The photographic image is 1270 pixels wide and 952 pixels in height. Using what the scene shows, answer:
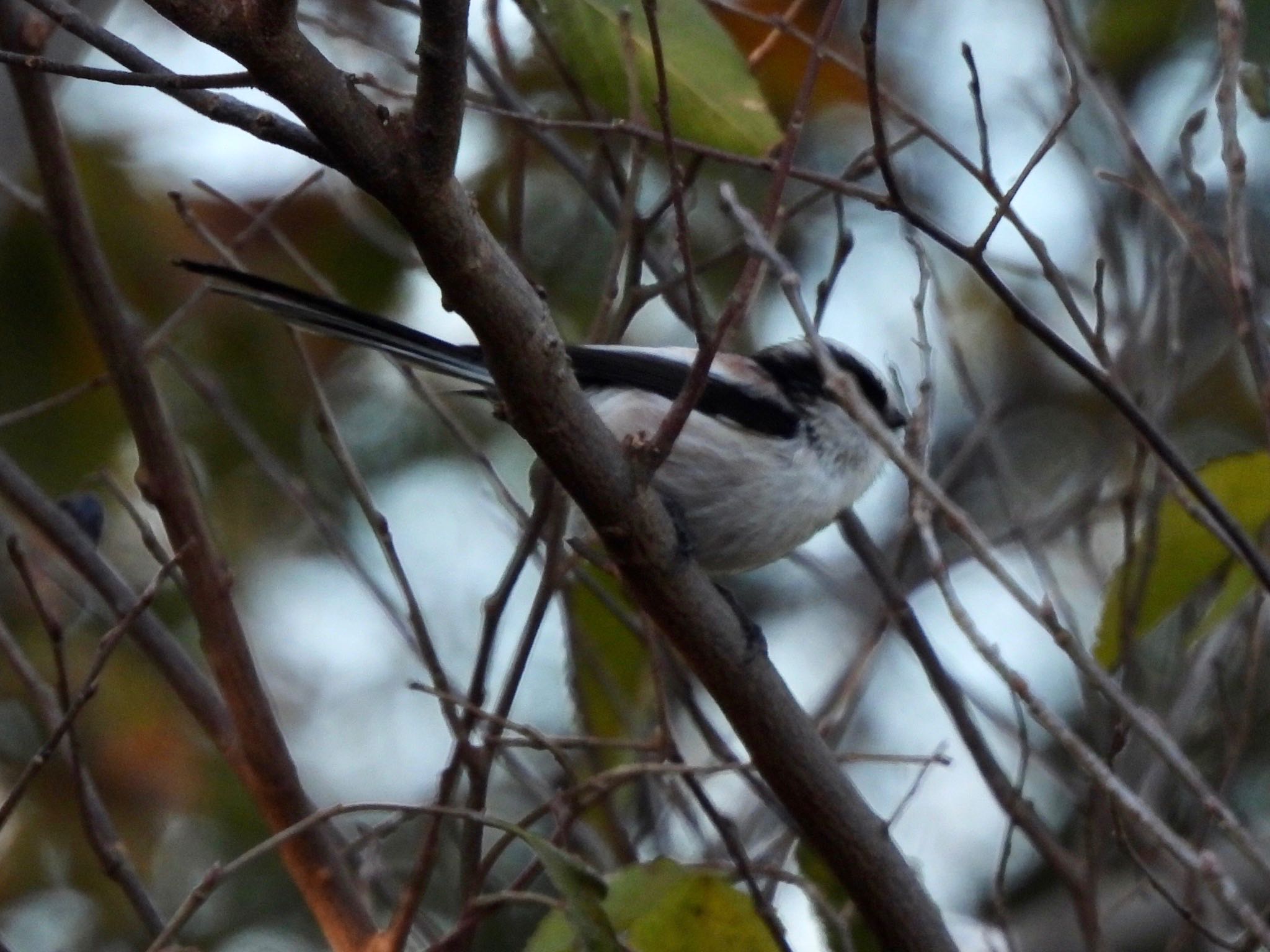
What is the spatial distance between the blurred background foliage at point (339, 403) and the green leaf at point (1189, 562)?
105 centimetres

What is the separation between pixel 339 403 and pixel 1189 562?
3418 mm

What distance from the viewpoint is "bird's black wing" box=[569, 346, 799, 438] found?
3.30 m

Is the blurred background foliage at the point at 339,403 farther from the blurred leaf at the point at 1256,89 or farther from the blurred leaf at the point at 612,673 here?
the blurred leaf at the point at 1256,89

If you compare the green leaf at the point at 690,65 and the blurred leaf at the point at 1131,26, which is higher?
the blurred leaf at the point at 1131,26

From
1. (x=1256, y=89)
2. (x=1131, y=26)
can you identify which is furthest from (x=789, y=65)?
(x=1256, y=89)

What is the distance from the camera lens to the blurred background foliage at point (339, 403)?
14.8 feet

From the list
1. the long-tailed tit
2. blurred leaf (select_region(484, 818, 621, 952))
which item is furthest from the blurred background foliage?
blurred leaf (select_region(484, 818, 621, 952))

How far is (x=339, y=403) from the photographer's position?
5.56 meters

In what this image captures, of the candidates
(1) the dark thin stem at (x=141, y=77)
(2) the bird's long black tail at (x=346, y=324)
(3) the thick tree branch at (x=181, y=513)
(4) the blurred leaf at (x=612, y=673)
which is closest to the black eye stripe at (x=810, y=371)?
(4) the blurred leaf at (x=612, y=673)

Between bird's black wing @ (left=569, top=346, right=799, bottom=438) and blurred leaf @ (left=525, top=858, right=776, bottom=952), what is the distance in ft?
3.92

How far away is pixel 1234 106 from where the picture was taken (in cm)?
215

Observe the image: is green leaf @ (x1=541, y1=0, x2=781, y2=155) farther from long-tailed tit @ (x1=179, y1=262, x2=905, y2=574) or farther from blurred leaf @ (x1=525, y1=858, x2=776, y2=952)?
blurred leaf @ (x1=525, y1=858, x2=776, y2=952)

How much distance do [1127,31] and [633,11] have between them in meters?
2.45

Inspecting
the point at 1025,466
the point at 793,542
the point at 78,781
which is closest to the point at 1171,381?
the point at 793,542
